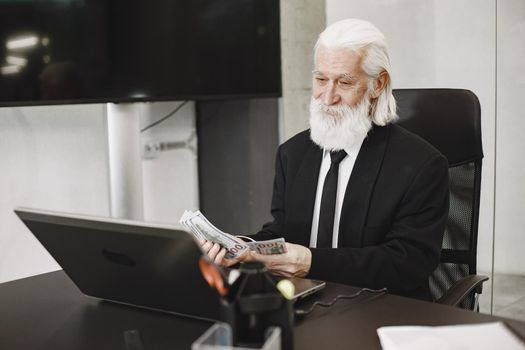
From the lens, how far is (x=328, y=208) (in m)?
2.04

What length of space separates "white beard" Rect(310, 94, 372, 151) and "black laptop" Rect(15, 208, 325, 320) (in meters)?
0.66

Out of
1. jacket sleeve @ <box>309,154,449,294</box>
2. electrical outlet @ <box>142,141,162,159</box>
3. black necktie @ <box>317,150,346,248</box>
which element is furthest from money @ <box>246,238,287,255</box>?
electrical outlet @ <box>142,141,162,159</box>

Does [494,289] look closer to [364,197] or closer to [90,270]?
[364,197]

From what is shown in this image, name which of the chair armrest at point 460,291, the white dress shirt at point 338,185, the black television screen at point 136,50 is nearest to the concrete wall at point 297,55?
the black television screen at point 136,50

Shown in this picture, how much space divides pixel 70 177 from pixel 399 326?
7.29ft

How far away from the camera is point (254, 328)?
98 centimetres

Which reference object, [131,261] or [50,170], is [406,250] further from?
[50,170]

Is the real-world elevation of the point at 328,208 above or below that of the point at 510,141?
below

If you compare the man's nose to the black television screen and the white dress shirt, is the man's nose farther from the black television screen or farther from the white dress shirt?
the black television screen

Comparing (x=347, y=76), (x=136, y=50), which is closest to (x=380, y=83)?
(x=347, y=76)

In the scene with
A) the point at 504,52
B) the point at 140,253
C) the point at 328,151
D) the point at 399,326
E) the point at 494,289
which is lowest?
the point at 494,289

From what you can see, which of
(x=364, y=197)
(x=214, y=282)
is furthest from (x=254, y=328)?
(x=364, y=197)

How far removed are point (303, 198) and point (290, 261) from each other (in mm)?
468

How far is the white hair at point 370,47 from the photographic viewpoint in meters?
2.04
